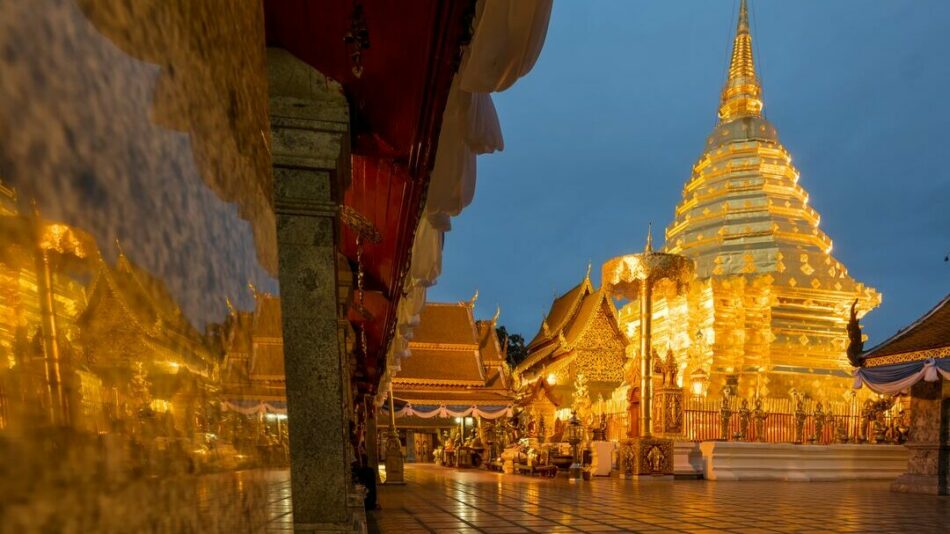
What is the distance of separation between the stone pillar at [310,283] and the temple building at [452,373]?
719 inches

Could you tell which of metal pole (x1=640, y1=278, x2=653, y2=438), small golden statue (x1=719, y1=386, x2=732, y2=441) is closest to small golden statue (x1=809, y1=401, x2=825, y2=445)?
small golden statue (x1=719, y1=386, x2=732, y2=441)

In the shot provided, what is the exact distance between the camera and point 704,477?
14.8 m

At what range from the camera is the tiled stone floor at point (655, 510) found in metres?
6.46

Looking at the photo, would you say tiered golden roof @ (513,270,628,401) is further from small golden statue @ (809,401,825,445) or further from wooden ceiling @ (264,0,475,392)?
wooden ceiling @ (264,0,475,392)

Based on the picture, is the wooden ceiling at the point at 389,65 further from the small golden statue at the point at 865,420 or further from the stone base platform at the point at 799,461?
the small golden statue at the point at 865,420

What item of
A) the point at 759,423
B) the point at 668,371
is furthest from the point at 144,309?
the point at 759,423

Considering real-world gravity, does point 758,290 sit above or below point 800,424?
above

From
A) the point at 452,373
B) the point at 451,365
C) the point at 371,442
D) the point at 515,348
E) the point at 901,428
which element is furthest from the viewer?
the point at 515,348

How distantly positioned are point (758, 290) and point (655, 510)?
53.4ft

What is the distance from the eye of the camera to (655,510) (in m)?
7.91

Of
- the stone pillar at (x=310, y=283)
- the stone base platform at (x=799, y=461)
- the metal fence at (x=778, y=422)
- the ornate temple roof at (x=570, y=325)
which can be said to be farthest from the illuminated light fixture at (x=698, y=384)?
the stone pillar at (x=310, y=283)

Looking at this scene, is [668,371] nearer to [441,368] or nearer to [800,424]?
[800,424]

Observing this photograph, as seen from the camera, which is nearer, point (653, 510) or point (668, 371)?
point (653, 510)

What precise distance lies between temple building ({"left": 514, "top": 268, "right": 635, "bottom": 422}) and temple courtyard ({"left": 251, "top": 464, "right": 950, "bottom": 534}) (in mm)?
13346
